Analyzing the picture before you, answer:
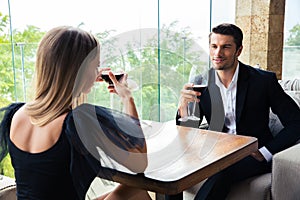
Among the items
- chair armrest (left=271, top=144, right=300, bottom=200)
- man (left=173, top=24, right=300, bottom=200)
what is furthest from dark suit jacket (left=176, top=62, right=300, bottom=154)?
chair armrest (left=271, top=144, right=300, bottom=200)

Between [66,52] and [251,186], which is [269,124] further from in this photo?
[66,52]

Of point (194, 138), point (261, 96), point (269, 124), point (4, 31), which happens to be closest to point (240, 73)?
point (261, 96)

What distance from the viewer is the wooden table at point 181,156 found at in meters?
1.32

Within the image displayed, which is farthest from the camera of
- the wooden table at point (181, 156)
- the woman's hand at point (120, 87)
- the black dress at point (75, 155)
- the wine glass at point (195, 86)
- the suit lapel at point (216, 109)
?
the suit lapel at point (216, 109)

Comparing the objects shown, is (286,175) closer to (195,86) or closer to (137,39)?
(195,86)

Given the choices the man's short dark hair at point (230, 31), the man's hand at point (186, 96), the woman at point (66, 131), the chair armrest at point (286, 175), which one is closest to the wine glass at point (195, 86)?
the man's hand at point (186, 96)

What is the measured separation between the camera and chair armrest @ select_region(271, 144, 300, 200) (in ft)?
6.15

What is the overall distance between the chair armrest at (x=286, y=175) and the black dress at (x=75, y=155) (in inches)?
37.3

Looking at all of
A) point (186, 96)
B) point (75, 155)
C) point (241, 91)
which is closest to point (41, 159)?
point (75, 155)

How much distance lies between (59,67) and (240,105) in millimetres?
1312

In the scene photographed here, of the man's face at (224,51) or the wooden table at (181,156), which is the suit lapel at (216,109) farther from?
the wooden table at (181,156)

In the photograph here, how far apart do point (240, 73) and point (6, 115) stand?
142 cm

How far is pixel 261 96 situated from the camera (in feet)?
7.27

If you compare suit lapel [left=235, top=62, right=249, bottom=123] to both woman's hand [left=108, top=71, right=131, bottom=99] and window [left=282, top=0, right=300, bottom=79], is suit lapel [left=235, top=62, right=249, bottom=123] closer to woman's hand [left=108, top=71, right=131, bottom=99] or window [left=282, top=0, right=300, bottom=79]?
woman's hand [left=108, top=71, right=131, bottom=99]
